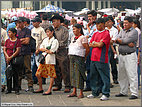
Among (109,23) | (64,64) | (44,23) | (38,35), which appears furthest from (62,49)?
(44,23)

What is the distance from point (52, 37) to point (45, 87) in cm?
189

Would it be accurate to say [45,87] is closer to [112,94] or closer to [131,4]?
[112,94]

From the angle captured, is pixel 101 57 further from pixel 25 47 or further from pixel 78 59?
pixel 25 47

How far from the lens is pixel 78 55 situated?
8.67 metres

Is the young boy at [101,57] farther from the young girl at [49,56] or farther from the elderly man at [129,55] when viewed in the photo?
the young girl at [49,56]

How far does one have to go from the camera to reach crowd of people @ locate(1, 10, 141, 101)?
8.38 meters

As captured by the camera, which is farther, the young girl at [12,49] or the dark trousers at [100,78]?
the young girl at [12,49]

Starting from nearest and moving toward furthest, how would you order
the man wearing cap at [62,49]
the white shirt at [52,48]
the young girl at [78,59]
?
the young girl at [78,59] < the white shirt at [52,48] < the man wearing cap at [62,49]

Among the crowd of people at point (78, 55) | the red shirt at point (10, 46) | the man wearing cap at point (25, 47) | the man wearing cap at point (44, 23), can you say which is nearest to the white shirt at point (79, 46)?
the crowd of people at point (78, 55)

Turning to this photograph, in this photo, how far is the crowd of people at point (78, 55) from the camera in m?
8.38

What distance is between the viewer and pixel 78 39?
28.6 ft

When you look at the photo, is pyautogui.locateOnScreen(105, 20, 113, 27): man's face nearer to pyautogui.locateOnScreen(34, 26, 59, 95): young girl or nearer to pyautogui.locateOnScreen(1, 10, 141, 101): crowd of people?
pyautogui.locateOnScreen(1, 10, 141, 101): crowd of people

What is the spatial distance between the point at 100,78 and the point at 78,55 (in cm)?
74

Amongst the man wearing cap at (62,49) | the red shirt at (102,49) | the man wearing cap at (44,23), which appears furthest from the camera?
the man wearing cap at (44,23)
